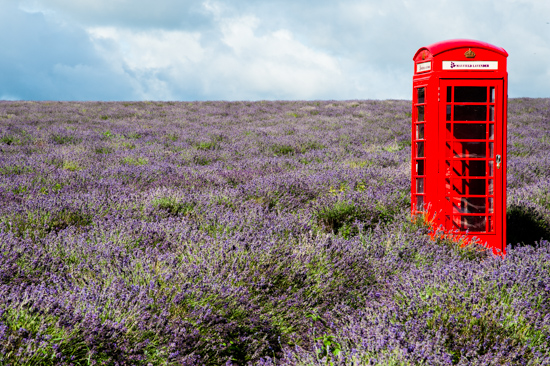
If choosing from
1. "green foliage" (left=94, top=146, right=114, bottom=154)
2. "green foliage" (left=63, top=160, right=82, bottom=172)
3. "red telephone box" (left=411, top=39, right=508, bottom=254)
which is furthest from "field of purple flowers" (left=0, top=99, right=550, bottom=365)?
"green foliage" (left=94, top=146, right=114, bottom=154)

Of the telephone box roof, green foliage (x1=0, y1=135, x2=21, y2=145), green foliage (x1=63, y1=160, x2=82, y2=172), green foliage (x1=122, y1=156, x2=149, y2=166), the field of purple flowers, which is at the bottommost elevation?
the field of purple flowers

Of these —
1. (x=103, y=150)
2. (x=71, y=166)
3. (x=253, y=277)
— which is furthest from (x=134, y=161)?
(x=253, y=277)

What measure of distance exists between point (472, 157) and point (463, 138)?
0.32m

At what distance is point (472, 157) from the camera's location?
4.18 meters

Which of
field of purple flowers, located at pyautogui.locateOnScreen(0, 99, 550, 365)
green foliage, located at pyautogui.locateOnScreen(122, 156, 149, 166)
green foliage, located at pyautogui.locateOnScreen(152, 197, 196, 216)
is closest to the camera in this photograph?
field of purple flowers, located at pyautogui.locateOnScreen(0, 99, 550, 365)

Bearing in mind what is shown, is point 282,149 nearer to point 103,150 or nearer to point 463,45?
point 103,150

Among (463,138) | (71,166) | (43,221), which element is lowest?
(43,221)

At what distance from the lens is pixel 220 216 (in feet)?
12.6

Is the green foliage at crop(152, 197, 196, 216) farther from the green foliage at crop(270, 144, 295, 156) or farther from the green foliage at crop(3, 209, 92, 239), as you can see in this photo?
the green foliage at crop(270, 144, 295, 156)

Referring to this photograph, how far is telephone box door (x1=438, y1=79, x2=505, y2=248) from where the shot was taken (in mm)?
3979

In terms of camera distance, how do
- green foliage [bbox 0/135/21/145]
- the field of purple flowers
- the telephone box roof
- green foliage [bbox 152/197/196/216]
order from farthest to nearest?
green foliage [bbox 0/135/21/145] < green foliage [bbox 152/197/196/216] < the telephone box roof < the field of purple flowers

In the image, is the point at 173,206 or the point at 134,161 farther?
the point at 134,161

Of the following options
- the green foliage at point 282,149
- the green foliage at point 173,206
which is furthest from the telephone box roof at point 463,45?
the green foliage at point 282,149

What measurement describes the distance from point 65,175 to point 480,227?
548 cm
